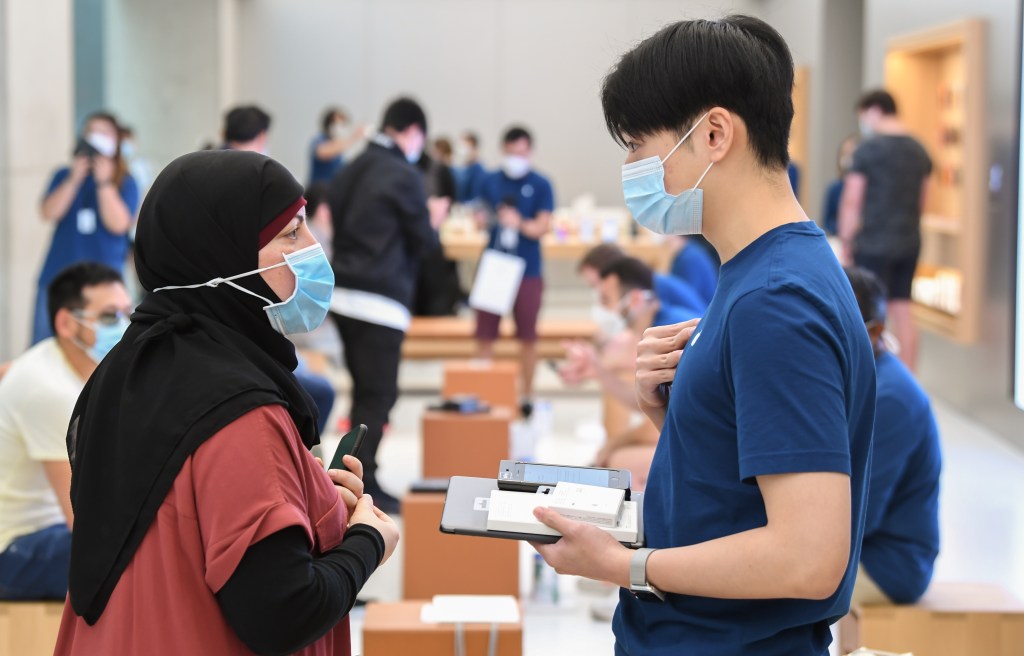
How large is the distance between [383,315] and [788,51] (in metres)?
3.78

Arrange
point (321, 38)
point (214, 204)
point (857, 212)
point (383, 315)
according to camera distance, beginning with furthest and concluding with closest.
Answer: point (321, 38) < point (857, 212) < point (383, 315) < point (214, 204)

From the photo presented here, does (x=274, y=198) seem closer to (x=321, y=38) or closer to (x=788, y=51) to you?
(x=788, y=51)

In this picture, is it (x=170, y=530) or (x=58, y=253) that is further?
(x=58, y=253)

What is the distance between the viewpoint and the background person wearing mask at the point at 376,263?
16.7 feet

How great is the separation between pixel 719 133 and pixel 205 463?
2.41ft

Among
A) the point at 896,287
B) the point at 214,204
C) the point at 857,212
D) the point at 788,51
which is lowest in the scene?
the point at 896,287

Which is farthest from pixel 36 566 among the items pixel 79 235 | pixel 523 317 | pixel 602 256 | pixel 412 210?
pixel 523 317

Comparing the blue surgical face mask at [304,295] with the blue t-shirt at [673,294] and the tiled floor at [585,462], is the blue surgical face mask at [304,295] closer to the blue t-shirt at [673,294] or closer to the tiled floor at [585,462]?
the tiled floor at [585,462]

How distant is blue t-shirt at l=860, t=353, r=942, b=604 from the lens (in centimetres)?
282

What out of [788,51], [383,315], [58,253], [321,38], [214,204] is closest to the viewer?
[788,51]

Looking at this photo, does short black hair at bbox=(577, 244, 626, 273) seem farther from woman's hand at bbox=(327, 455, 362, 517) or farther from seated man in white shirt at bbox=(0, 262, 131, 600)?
woman's hand at bbox=(327, 455, 362, 517)

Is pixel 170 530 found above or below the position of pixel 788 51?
below

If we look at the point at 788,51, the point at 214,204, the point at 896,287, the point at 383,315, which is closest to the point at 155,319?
the point at 214,204

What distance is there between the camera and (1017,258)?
6465 mm
